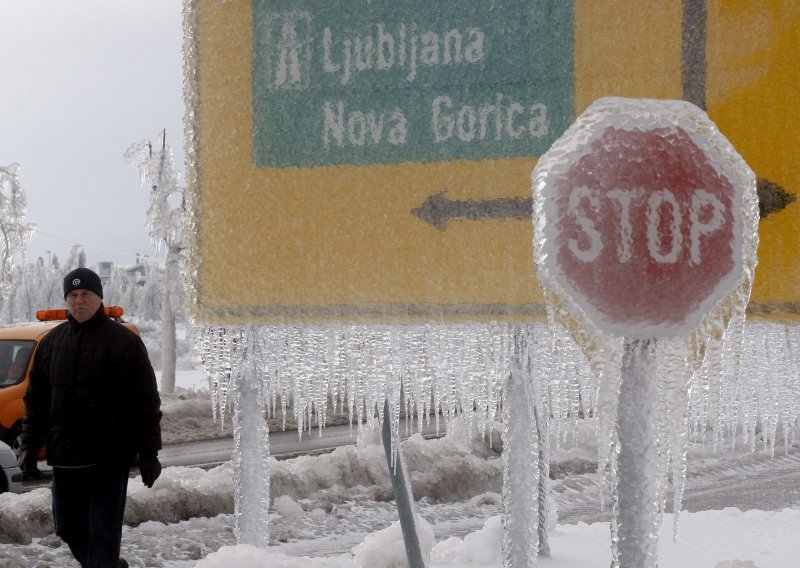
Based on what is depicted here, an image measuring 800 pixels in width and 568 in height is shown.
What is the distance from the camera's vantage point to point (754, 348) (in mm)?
2455

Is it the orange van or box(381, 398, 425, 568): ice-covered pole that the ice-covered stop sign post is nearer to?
box(381, 398, 425, 568): ice-covered pole

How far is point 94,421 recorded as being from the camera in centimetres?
333

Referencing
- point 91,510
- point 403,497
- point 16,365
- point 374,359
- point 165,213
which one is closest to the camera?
point 374,359

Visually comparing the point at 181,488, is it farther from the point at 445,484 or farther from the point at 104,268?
the point at 104,268

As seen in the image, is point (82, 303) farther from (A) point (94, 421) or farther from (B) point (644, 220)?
(B) point (644, 220)

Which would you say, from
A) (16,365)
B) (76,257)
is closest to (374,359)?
(16,365)

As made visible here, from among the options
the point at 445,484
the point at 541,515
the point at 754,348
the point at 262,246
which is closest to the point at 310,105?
the point at 262,246

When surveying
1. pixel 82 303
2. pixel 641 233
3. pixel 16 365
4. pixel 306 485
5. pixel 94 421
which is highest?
pixel 641 233

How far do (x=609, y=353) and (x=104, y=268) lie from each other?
240ft

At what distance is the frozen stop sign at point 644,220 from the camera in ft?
4.57

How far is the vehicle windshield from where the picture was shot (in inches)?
301

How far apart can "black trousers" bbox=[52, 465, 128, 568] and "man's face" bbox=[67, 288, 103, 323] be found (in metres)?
0.68

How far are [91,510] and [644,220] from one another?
2.84 m

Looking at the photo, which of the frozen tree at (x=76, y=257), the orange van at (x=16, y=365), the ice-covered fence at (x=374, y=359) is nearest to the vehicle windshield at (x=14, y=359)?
the orange van at (x=16, y=365)
